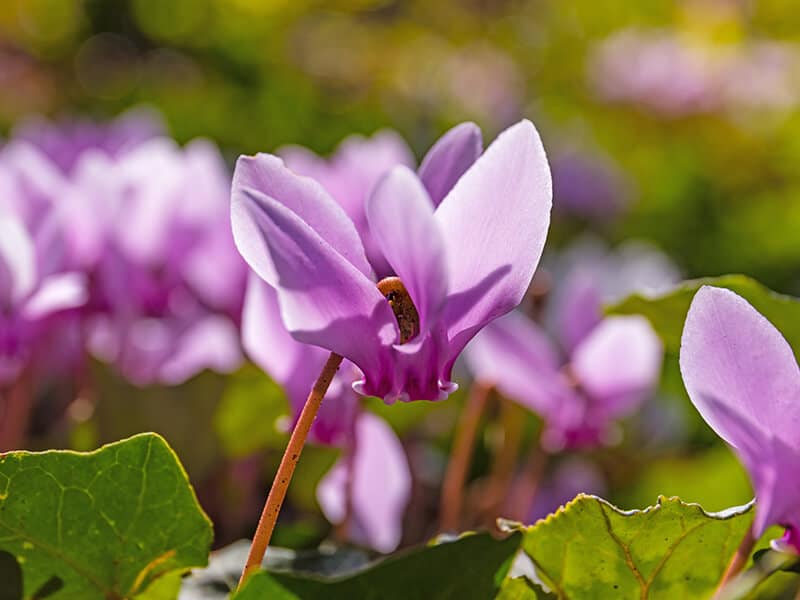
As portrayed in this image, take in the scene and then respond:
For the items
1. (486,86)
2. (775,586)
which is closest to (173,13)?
(486,86)

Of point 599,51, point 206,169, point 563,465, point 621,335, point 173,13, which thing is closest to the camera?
point 621,335

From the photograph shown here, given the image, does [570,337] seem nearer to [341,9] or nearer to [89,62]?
[89,62]

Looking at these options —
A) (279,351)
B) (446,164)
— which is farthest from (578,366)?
(446,164)

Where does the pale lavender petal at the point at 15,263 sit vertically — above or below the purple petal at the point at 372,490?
above

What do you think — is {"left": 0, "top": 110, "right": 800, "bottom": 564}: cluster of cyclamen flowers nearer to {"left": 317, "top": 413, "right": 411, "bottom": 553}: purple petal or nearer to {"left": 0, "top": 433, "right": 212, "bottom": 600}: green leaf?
{"left": 317, "top": 413, "right": 411, "bottom": 553}: purple petal

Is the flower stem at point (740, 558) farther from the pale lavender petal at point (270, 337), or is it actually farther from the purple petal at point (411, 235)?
the pale lavender petal at point (270, 337)

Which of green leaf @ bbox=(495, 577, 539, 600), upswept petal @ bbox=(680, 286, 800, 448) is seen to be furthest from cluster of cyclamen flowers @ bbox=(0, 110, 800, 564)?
green leaf @ bbox=(495, 577, 539, 600)

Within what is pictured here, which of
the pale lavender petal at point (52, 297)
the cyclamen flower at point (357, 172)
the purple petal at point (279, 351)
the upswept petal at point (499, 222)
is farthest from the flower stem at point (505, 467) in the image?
the upswept petal at point (499, 222)
